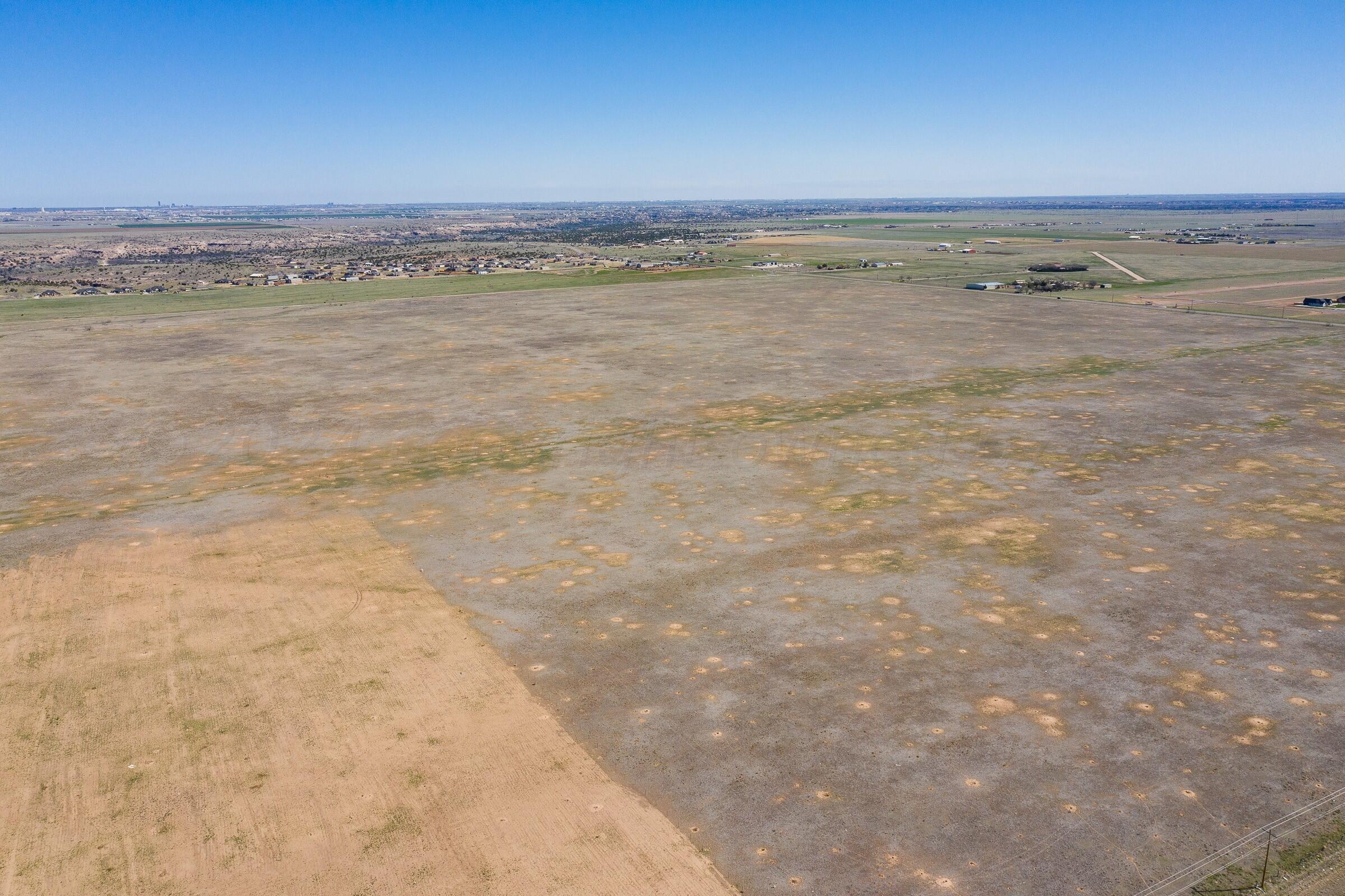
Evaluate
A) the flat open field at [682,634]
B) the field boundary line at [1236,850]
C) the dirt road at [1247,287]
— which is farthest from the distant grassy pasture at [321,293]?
the field boundary line at [1236,850]

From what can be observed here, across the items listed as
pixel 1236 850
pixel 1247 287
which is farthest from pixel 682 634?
pixel 1247 287

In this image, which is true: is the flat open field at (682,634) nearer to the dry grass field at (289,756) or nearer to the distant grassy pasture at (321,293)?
the dry grass field at (289,756)

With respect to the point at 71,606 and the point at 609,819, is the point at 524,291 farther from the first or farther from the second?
the point at 609,819

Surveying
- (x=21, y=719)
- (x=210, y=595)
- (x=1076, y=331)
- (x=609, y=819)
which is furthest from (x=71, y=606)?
(x=1076, y=331)

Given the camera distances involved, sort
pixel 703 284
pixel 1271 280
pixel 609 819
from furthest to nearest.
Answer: pixel 703 284 < pixel 1271 280 < pixel 609 819

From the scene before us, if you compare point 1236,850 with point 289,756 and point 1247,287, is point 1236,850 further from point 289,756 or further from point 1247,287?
point 1247,287

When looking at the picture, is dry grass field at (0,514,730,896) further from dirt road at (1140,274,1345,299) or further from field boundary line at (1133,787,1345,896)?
dirt road at (1140,274,1345,299)
